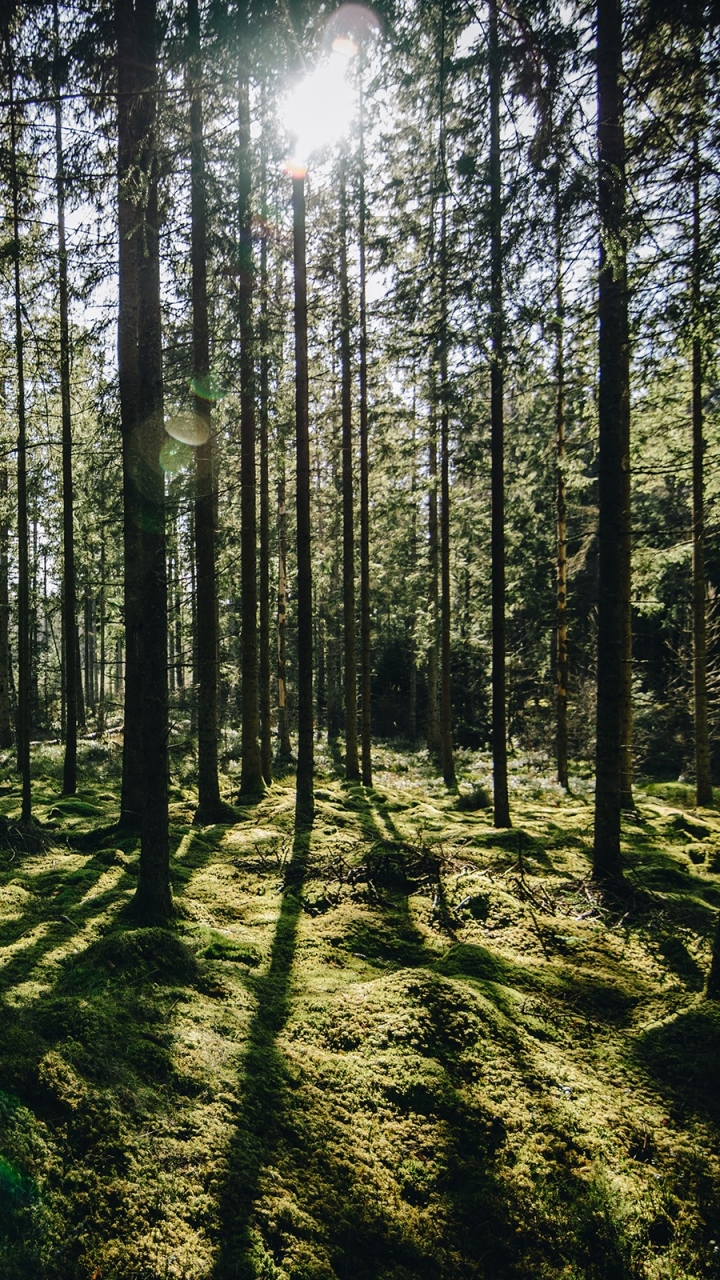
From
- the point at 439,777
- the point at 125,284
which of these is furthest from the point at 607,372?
the point at 439,777

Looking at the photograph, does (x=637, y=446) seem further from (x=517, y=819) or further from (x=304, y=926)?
(x=304, y=926)

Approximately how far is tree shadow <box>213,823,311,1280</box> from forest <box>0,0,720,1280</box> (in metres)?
0.02

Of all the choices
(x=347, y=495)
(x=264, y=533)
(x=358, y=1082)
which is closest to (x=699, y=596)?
(x=347, y=495)

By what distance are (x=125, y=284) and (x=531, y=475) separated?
35.0 feet

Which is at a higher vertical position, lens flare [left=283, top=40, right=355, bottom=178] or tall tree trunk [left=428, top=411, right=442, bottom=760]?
lens flare [left=283, top=40, right=355, bottom=178]

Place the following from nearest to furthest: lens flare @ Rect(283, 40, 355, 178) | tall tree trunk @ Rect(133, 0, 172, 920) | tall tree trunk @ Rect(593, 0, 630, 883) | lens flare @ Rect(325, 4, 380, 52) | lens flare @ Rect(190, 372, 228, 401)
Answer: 1. tall tree trunk @ Rect(133, 0, 172, 920)
2. lens flare @ Rect(325, 4, 380, 52)
3. lens flare @ Rect(283, 40, 355, 178)
4. tall tree trunk @ Rect(593, 0, 630, 883)
5. lens flare @ Rect(190, 372, 228, 401)

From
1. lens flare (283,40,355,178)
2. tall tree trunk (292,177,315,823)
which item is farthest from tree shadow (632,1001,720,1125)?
lens flare (283,40,355,178)

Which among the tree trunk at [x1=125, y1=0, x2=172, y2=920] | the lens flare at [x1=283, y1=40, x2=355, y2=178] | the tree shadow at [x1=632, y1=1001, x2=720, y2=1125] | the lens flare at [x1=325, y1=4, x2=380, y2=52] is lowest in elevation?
the tree shadow at [x1=632, y1=1001, x2=720, y2=1125]

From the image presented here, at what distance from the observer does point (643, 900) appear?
22.7 ft

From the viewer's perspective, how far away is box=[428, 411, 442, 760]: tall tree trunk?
17.2 meters

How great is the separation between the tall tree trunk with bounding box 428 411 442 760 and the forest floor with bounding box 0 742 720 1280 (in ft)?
35.6

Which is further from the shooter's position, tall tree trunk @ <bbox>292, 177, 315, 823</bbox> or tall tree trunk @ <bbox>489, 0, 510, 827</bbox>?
tall tree trunk @ <bbox>292, 177, 315, 823</bbox>

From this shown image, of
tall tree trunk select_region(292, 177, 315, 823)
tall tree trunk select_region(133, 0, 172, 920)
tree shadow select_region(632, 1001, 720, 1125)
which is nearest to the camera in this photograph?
tree shadow select_region(632, 1001, 720, 1125)

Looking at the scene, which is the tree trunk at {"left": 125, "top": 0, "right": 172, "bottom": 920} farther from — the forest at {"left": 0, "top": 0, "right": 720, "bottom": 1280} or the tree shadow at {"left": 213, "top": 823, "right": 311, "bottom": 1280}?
the tree shadow at {"left": 213, "top": 823, "right": 311, "bottom": 1280}
